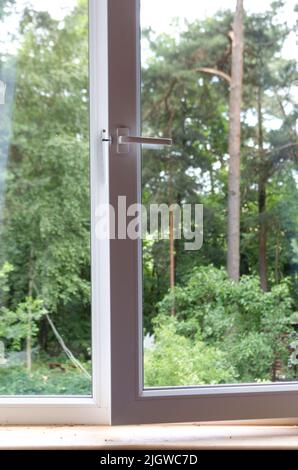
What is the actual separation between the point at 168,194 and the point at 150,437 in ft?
2.04

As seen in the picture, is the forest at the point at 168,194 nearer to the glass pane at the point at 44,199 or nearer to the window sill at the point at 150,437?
the glass pane at the point at 44,199

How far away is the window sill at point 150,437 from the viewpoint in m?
1.54

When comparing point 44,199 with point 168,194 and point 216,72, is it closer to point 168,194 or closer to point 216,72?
point 168,194

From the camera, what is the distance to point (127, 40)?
1.58m

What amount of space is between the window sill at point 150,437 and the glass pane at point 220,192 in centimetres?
13

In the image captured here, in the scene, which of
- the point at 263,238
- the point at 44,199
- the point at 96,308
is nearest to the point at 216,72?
the point at 263,238

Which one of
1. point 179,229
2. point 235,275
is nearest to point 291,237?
point 235,275

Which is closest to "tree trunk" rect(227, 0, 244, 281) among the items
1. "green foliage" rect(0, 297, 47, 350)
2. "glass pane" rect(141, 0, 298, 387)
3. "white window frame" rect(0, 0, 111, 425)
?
"glass pane" rect(141, 0, 298, 387)

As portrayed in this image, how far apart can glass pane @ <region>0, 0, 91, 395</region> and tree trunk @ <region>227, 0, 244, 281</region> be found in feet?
1.26

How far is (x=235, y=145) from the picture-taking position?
5.61 ft

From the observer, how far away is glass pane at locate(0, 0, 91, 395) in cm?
166

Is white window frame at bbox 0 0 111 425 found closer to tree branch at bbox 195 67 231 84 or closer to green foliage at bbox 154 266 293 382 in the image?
green foliage at bbox 154 266 293 382
